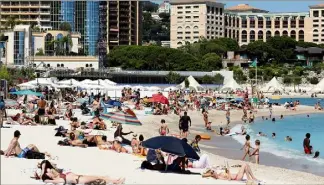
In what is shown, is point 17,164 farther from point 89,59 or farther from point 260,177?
point 89,59

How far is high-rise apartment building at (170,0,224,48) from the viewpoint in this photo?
153750 mm

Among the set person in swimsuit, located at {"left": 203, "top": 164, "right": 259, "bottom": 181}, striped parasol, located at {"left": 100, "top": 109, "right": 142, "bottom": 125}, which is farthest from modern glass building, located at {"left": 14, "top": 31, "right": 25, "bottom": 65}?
person in swimsuit, located at {"left": 203, "top": 164, "right": 259, "bottom": 181}

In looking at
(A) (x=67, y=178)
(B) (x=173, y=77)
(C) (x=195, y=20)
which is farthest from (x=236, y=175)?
(C) (x=195, y=20)

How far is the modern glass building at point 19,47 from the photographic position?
101 meters

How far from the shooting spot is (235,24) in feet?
528

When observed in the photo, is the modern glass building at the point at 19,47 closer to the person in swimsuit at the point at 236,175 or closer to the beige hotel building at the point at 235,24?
the beige hotel building at the point at 235,24

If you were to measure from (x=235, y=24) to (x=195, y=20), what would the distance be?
1218cm

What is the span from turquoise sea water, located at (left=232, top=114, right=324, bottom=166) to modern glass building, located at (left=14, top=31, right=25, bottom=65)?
60.3 m

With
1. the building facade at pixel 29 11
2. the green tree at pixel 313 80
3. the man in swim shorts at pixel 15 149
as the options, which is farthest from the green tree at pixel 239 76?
the man in swim shorts at pixel 15 149

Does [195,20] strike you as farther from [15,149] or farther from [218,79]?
[15,149]

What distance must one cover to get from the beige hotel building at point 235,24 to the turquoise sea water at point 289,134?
105m

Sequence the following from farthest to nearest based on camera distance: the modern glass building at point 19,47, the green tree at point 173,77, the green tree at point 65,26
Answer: the green tree at point 65,26 < the green tree at point 173,77 < the modern glass building at point 19,47

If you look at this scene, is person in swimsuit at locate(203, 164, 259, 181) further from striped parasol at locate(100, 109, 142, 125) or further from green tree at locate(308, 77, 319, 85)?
green tree at locate(308, 77, 319, 85)

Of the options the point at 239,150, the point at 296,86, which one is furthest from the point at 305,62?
the point at 239,150
